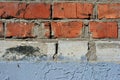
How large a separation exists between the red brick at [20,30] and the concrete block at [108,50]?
309 mm

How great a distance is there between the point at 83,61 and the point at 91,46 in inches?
3.1

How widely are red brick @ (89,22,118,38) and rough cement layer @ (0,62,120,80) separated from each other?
5.2 inches

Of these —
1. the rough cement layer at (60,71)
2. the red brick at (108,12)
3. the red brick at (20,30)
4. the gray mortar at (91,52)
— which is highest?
the red brick at (108,12)

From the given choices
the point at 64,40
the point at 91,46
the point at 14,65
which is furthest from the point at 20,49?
the point at 91,46

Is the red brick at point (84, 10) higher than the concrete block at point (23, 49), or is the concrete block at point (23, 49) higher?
the red brick at point (84, 10)

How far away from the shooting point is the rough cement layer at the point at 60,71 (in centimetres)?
179

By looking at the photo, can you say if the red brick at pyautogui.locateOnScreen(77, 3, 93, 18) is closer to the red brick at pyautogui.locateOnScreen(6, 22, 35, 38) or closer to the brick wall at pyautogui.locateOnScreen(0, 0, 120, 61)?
the brick wall at pyautogui.locateOnScreen(0, 0, 120, 61)

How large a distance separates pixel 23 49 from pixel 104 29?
38 centimetres

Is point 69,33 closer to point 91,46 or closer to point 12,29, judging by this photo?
point 91,46

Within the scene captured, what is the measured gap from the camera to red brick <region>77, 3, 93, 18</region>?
1812mm

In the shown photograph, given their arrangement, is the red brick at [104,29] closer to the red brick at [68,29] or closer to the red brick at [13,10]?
the red brick at [68,29]

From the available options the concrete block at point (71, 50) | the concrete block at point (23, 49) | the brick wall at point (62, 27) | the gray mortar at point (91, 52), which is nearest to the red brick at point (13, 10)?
the brick wall at point (62, 27)

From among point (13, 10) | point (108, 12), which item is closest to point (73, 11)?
point (108, 12)

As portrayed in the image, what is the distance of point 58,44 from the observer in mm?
1809
